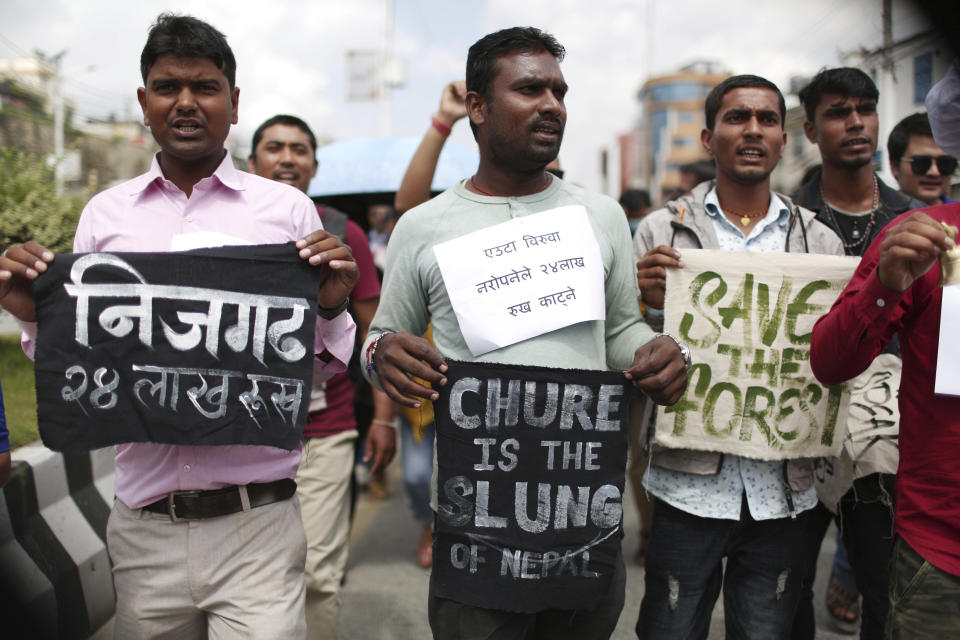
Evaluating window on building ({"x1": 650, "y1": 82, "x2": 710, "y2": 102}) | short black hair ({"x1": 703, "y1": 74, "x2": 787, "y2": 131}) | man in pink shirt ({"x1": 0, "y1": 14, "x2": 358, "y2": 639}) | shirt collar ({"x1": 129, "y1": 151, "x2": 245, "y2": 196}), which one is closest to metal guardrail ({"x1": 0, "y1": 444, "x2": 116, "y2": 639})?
man in pink shirt ({"x1": 0, "y1": 14, "x2": 358, "y2": 639})

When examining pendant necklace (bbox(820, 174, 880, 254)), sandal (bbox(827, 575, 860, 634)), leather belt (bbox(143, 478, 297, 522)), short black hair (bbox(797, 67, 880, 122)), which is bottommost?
sandal (bbox(827, 575, 860, 634))

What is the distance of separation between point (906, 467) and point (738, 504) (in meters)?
0.65

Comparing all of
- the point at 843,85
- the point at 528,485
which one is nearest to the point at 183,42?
the point at 528,485

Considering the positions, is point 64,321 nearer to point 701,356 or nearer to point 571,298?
point 571,298

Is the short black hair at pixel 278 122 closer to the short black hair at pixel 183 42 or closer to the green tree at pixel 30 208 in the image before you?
the short black hair at pixel 183 42

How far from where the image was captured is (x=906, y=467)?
2139 millimetres

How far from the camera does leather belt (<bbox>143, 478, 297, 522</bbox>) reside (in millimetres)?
2268

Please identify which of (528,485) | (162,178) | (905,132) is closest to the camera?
(528,485)

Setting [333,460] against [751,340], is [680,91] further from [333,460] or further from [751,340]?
[751,340]

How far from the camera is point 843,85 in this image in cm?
337

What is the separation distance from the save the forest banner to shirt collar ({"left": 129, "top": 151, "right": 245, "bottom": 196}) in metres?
1.42

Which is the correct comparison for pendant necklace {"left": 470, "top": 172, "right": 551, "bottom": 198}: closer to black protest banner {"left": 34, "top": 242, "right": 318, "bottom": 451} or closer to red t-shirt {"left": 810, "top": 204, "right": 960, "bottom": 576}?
black protest banner {"left": 34, "top": 242, "right": 318, "bottom": 451}

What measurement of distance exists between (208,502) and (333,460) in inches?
51.9

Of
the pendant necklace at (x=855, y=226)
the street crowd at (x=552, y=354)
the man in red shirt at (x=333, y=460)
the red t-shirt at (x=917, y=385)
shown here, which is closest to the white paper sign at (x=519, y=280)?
the street crowd at (x=552, y=354)
